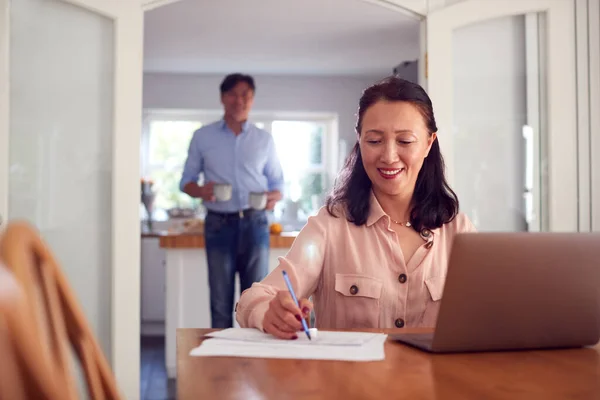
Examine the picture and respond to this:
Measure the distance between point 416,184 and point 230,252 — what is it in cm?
218

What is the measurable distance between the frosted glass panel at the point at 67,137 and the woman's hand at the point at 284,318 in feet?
7.08

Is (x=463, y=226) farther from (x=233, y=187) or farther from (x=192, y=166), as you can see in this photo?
(x=192, y=166)

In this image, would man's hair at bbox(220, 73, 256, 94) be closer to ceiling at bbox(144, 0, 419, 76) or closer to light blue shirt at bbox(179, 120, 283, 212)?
light blue shirt at bbox(179, 120, 283, 212)

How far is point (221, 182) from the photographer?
4.29 meters

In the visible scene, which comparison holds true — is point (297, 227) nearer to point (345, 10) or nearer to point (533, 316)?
point (345, 10)

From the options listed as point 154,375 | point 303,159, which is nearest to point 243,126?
point 154,375

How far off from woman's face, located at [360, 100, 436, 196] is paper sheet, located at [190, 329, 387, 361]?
576mm

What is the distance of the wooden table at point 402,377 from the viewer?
920 mm

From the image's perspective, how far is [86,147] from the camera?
330 centimetres

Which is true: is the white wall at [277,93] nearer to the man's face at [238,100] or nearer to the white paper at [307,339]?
the man's face at [238,100]

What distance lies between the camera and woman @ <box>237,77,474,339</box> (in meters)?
1.76

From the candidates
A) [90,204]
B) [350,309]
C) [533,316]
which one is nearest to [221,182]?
[90,204]

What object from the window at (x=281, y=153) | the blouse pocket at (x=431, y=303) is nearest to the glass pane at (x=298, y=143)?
the window at (x=281, y=153)

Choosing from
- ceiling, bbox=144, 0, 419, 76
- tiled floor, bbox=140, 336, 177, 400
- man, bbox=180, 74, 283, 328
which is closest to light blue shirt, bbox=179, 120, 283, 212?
man, bbox=180, 74, 283, 328
